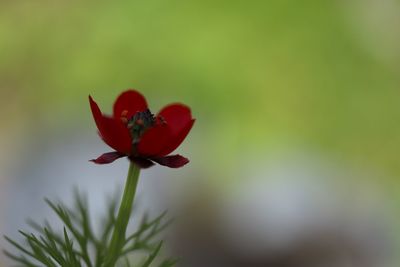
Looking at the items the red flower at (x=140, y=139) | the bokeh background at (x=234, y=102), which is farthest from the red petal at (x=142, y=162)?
the bokeh background at (x=234, y=102)

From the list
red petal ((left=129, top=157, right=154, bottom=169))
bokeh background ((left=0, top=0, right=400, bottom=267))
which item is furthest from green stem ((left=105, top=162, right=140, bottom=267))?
bokeh background ((left=0, top=0, right=400, bottom=267))

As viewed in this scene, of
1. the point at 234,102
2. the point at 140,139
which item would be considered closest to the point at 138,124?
the point at 140,139

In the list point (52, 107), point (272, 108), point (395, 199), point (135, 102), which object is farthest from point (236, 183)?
point (135, 102)

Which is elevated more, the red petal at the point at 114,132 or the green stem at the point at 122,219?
the red petal at the point at 114,132

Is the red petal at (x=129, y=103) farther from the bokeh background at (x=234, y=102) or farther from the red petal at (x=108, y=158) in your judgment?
the bokeh background at (x=234, y=102)

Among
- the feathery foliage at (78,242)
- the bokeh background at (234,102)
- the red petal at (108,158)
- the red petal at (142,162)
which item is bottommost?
the feathery foliage at (78,242)
